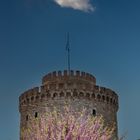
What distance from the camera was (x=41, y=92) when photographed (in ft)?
128

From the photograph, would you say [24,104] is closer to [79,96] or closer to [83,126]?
[79,96]

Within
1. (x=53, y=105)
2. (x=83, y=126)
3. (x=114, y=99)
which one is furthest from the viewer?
(x=114, y=99)

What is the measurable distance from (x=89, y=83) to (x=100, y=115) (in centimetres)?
311

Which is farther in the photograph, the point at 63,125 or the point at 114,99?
the point at 114,99

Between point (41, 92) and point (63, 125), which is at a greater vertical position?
point (41, 92)

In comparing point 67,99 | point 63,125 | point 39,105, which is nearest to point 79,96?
point 67,99

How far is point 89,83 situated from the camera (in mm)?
39969

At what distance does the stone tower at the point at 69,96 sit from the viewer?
38281 mm

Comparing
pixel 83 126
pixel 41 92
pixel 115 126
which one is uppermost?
pixel 41 92

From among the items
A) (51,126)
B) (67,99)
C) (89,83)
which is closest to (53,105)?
(67,99)

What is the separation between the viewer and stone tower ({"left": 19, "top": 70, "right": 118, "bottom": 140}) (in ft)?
126

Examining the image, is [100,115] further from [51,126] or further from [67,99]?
[51,126]

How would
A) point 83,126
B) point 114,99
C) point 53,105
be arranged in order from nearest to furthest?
1. point 83,126
2. point 53,105
3. point 114,99

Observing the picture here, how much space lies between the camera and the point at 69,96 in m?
38.2
